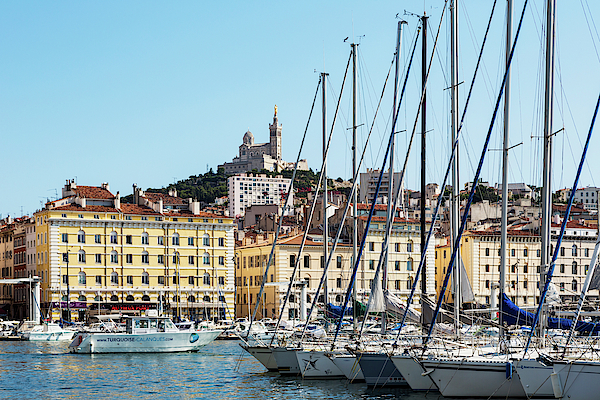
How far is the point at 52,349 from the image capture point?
6562cm

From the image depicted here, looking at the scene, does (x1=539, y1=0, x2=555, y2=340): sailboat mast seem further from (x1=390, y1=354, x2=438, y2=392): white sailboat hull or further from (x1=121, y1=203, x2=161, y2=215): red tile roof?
(x1=121, y1=203, x2=161, y2=215): red tile roof

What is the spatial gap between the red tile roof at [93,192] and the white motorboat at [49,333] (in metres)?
18.6

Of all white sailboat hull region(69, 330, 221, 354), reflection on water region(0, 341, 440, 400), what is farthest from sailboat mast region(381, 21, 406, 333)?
white sailboat hull region(69, 330, 221, 354)

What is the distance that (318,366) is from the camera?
36.0m

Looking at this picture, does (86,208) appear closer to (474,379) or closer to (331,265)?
(331,265)

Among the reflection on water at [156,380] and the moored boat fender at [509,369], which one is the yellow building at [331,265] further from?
the moored boat fender at [509,369]

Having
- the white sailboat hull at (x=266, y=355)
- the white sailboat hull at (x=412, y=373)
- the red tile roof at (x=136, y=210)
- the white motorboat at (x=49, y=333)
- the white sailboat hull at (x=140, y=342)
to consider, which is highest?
the red tile roof at (x=136, y=210)

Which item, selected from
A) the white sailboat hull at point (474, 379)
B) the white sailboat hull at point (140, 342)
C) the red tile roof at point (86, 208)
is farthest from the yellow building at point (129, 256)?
the white sailboat hull at point (474, 379)

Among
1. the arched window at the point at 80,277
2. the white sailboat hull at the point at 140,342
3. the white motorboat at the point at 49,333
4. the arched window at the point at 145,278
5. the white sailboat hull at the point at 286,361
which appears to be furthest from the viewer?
the arched window at the point at 145,278

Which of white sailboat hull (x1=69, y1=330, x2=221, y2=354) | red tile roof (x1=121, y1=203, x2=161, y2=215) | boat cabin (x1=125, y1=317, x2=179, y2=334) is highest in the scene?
red tile roof (x1=121, y1=203, x2=161, y2=215)

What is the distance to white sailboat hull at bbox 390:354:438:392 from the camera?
30.0m

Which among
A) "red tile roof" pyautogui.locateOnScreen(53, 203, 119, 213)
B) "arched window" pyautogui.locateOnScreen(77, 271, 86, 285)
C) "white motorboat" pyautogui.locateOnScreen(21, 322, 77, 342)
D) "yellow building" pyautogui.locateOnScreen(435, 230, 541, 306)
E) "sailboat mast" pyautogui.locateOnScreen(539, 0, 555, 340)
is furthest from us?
"yellow building" pyautogui.locateOnScreen(435, 230, 541, 306)

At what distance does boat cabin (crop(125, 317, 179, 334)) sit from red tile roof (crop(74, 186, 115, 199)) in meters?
38.4

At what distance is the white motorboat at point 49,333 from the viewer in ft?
255
